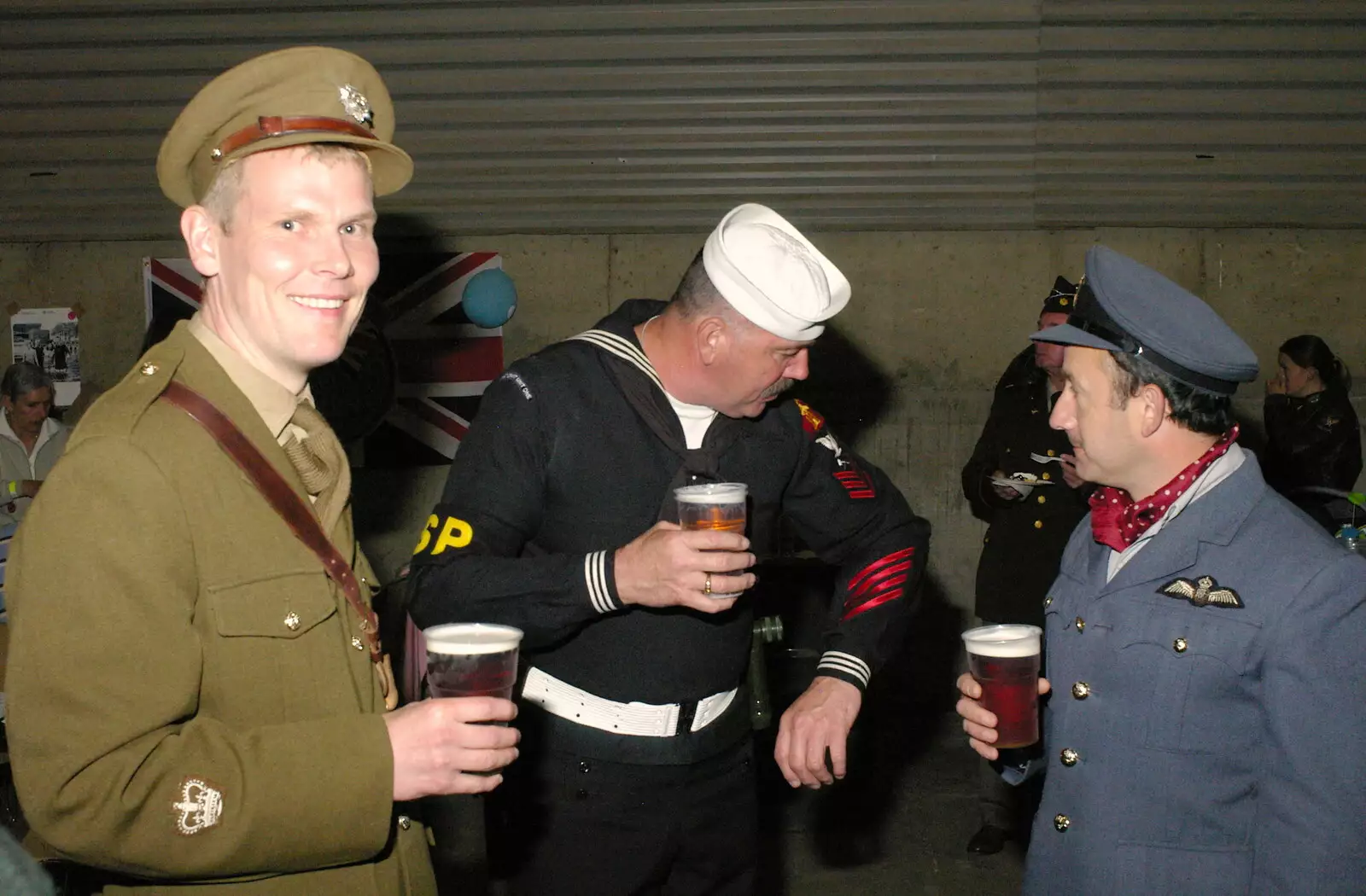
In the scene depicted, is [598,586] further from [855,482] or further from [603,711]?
[855,482]

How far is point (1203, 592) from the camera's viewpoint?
6.91ft

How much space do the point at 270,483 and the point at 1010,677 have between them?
1.38m

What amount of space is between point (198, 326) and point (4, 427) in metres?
5.32

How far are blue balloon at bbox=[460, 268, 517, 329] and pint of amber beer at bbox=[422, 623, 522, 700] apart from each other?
16.0 feet

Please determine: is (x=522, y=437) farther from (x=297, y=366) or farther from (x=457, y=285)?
(x=457, y=285)

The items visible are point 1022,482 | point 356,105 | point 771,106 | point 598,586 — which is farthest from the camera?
point 771,106

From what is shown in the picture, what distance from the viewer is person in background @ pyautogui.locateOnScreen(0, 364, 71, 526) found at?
6.12m

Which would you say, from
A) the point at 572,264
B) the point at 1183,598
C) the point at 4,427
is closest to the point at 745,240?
the point at 1183,598

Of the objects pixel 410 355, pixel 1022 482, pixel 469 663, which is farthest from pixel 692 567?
pixel 410 355

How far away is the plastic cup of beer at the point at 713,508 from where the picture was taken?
228 cm

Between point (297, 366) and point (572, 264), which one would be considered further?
point (572, 264)

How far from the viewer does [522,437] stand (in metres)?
2.67

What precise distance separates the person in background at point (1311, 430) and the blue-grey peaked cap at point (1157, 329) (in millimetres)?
4026

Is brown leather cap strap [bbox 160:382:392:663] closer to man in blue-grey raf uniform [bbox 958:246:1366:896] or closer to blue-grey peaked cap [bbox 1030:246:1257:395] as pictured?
man in blue-grey raf uniform [bbox 958:246:1366:896]
